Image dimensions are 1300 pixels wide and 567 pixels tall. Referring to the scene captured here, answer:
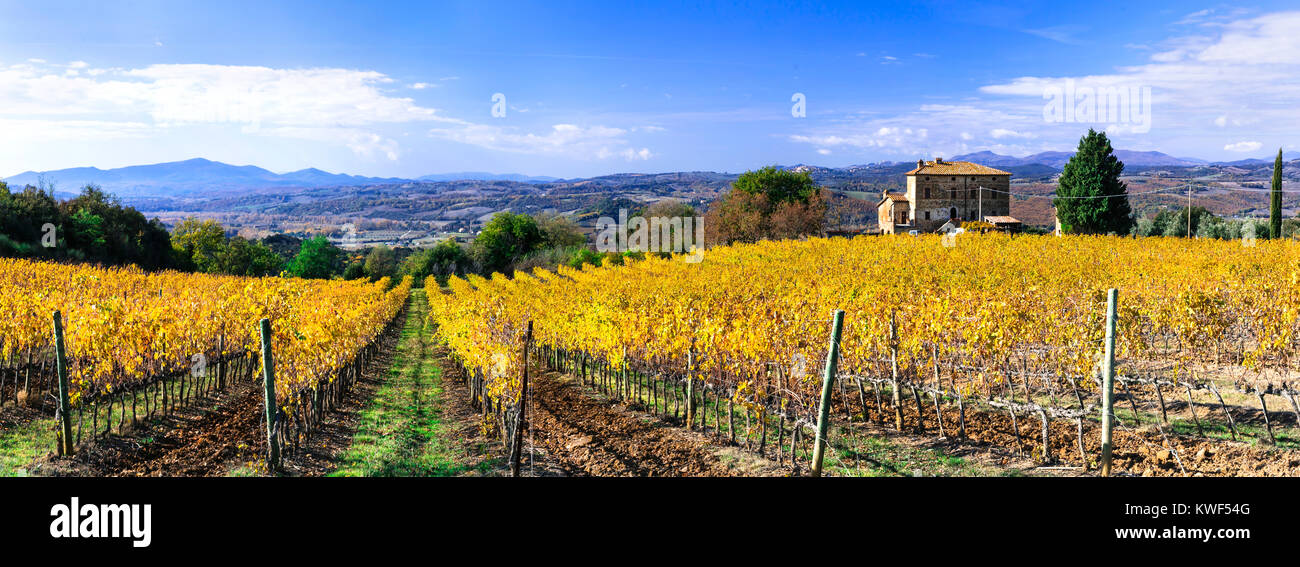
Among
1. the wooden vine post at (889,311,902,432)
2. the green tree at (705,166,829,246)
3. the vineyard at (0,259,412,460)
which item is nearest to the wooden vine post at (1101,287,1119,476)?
the wooden vine post at (889,311,902,432)

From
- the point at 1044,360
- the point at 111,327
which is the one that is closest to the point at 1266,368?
the point at 1044,360

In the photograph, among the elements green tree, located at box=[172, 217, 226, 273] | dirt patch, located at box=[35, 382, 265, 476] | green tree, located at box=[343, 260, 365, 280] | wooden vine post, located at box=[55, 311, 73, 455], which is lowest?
green tree, located at box=[343, 260, 365, 280]

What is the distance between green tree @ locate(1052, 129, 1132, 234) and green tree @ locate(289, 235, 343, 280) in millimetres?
69407

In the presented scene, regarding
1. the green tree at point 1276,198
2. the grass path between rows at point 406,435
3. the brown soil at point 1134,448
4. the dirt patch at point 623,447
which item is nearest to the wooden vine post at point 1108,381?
the brown soil at point 1134,448

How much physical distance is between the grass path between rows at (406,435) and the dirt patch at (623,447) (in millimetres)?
1234

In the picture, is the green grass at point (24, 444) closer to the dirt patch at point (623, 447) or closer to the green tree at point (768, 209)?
the dirt patch at point (623, 447)

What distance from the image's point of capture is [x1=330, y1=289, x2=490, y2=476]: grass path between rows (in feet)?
28.8

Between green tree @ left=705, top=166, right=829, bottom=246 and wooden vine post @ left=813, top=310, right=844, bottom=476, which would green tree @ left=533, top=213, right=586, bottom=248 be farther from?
wooden vine post @ left=813, top=310, right=844, bottom=476

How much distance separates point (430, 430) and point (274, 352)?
2.70 metres

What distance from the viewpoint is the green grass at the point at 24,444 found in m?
8.45

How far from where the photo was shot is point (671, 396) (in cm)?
1362

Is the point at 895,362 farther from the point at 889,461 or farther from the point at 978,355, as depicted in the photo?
the point at 889,461
